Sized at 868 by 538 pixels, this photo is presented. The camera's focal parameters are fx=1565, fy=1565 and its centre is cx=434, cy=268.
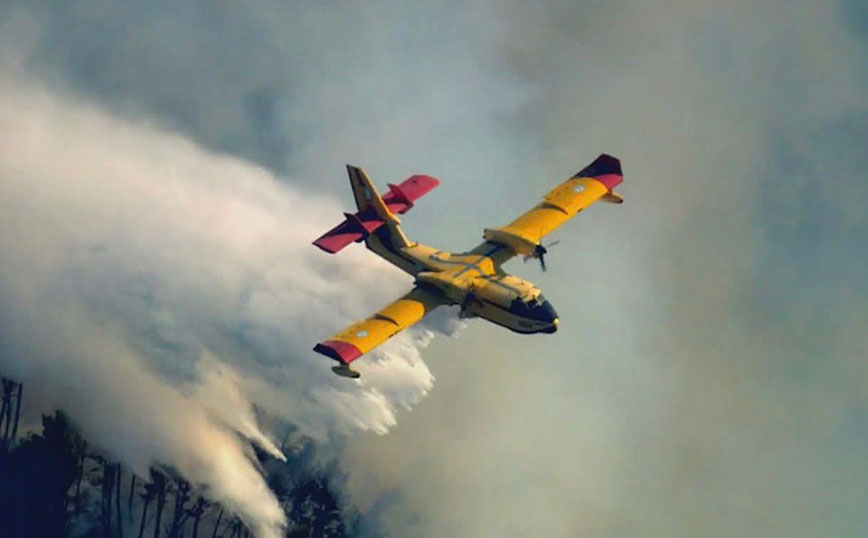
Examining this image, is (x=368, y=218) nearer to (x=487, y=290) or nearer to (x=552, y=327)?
(x=487, y=290)

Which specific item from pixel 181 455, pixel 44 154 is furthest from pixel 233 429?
pixel 44 154

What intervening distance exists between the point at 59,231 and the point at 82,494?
2435 cm

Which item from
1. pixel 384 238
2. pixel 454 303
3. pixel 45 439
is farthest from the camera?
pixel 45 439

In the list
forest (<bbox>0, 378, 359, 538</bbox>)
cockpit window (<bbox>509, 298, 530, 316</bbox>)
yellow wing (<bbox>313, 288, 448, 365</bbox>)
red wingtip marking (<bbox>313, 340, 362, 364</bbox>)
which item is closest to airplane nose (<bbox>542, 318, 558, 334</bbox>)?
cockpit window (<bbox>509, 298, 530, 316</bbox>)

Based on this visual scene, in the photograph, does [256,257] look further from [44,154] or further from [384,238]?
[44,154]

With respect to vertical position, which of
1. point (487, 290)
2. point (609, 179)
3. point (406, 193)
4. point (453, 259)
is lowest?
point (487, 290)

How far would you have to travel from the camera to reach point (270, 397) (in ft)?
404

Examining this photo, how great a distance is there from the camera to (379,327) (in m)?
114

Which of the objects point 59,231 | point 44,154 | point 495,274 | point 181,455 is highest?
point 44,154

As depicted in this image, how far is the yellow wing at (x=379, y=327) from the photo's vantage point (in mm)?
110375

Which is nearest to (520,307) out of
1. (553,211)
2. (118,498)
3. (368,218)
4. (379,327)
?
(379,327)

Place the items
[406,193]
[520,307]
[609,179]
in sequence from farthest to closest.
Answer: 1. [609,179]
2. [406,193]
3. [520,307]

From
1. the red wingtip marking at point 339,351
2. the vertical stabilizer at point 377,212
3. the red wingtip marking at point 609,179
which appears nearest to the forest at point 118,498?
the vertical stabilizer at point 377,212

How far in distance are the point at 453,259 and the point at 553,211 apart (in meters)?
12.2
